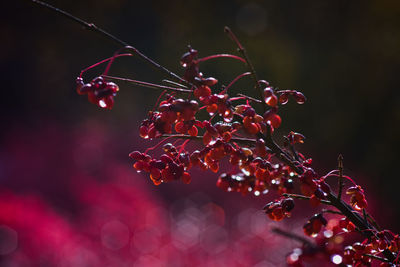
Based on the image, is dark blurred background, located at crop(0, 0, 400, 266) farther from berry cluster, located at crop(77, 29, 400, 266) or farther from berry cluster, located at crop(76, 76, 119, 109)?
berry cluster, located at crop(76, 76, 119, 109)

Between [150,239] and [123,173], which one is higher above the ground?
[123,173]

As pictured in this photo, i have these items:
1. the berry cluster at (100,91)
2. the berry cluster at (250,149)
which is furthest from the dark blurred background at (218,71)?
the berry cluster at (100,91)

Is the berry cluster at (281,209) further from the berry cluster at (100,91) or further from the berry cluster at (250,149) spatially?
the berry cluster at (100,91)

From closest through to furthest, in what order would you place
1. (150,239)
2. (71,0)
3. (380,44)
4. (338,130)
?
(150,239) < (380,44) < (338,130) < (71,0)

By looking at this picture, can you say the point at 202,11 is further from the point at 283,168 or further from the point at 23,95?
the point at 283,168

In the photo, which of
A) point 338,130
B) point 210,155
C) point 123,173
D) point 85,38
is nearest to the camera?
point 210,155

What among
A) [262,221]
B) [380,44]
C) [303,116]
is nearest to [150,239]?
[262,221]

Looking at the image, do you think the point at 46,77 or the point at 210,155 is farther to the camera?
the point at 46,77

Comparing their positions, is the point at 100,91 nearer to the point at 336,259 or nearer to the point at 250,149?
the point at 250,149
